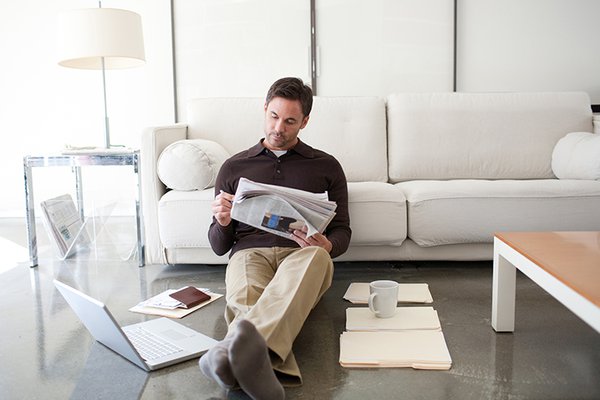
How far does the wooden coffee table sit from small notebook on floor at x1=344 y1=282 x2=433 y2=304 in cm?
35

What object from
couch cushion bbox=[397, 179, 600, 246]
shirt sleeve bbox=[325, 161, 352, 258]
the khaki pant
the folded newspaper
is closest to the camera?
the khaki pant

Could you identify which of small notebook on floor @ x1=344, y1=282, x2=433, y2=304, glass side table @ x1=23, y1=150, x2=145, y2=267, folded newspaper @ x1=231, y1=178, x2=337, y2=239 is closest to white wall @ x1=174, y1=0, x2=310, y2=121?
glass side table @ x1=23, y1=150, x2=145, y2=267

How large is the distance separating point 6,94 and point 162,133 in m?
2.14

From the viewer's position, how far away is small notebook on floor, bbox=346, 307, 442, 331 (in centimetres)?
178

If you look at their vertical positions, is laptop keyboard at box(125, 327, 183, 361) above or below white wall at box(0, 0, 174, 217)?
below

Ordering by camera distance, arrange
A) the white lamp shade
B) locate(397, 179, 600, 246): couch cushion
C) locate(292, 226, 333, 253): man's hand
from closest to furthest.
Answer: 1. locate(292, 226, 333, 253): man's hand
2. locate(397, 179, 600, 246): couch cushion
3. the white lamp shade

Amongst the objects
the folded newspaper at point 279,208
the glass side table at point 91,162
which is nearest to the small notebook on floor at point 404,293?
the folded newspaper at point 279,208

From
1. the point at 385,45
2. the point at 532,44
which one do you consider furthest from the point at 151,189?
the point at 532,44

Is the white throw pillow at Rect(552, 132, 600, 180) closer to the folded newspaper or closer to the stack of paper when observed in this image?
the stack of paper

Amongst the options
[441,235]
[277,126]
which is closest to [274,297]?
[277,126]

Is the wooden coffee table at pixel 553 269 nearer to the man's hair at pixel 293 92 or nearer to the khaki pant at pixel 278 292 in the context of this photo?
the khaki pant at pixel 278 292

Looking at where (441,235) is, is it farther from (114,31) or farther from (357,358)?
(114,31)

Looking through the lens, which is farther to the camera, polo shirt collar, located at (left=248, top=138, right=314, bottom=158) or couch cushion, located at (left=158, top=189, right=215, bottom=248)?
couch cushion, located at (left=158, top=189, right=215, bottom=248)

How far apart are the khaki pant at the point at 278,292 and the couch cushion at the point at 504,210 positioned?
0.76 m
